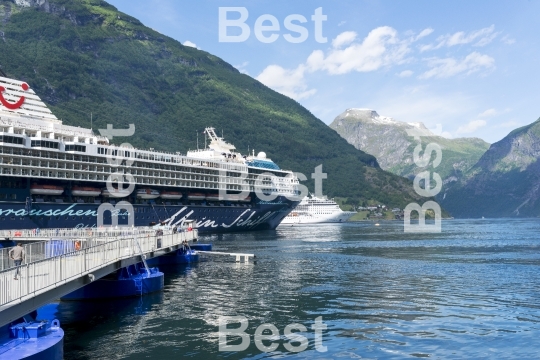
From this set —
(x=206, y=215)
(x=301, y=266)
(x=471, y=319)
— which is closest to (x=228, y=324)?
(x=471, y=319)

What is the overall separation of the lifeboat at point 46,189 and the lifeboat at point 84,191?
2963mm

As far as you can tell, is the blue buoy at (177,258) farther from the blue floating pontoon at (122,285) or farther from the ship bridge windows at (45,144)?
the ship bridge windows at (45,144)

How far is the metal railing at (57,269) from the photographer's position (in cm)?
1891

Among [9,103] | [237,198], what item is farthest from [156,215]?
[9,103]

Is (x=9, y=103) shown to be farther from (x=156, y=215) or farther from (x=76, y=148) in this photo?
A: (x=156, y=215)

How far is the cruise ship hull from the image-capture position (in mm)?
74562

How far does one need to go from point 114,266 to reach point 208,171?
83.4 meters

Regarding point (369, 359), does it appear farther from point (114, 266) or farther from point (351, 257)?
point (351, 257)

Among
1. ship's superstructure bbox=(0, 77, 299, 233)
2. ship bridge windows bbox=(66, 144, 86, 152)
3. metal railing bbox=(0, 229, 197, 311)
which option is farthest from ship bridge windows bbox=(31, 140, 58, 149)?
metal railing bbox=(0, 229, 197, 311)

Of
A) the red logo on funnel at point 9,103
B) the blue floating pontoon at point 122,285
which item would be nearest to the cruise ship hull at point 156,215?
the red logo on funnel at point 9,103

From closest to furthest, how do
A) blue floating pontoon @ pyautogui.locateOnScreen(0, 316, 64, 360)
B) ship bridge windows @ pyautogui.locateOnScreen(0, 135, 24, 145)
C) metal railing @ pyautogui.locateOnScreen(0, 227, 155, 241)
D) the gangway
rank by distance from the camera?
blue floating pontoon @ pyautogui.locateOnScreen(0, 316, 64, 360)
the gangway
metal railing @ pyautogui.locateOnScreen(0, 227, 155, 241)
ship bridge windows @ pyautogui.locateOnScreen(0, 135, 24, 145)

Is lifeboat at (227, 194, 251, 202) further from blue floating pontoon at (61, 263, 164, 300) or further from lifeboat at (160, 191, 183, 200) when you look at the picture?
blue floating pontoon at (61, 263, 164, 300)

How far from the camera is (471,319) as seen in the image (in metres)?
28.1

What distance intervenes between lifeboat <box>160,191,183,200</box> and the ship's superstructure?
0.20 meters
